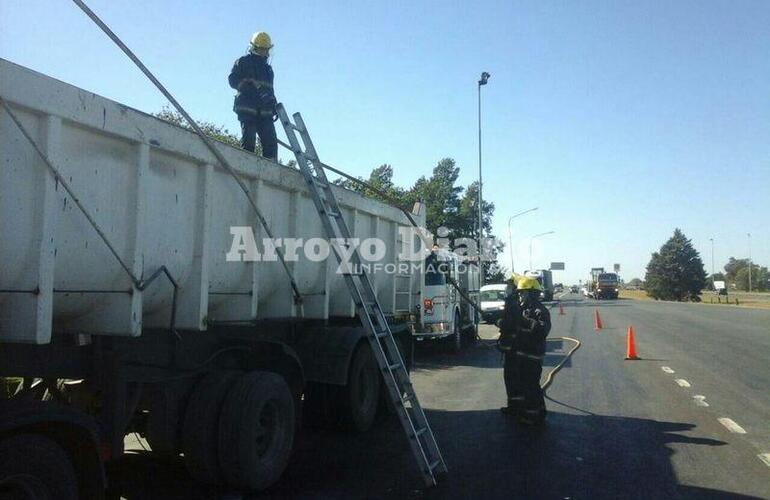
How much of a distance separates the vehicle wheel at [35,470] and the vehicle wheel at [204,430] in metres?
1.33

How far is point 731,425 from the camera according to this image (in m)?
7.93

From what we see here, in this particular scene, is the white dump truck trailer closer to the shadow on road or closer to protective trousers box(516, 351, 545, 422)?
the shadow on road

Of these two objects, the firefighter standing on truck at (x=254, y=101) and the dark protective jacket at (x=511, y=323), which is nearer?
the firefighter standing on truck at (x=254, y=101)

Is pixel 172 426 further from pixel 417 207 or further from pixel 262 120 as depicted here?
pixel 417 207

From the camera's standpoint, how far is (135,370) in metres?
4.48

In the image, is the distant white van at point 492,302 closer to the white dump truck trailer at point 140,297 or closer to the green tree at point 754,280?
the white dump truck trailer at point 140,297

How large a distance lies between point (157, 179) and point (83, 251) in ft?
2.56

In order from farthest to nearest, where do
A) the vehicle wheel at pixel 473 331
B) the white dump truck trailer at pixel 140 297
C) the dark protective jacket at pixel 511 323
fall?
the vehicle wheel at pixel 473 331, the dark protective jacket at pixel 511 323, the white dump truck trailer at pixel 140 297

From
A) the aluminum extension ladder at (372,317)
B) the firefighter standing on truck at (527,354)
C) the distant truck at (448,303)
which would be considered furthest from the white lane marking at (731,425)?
the distant truck at (448,303)

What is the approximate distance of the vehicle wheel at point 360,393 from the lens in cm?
739

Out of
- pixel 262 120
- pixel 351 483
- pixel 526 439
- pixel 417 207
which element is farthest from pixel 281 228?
pixel 417 207

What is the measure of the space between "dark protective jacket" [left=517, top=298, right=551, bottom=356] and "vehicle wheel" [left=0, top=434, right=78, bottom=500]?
5.81 meters

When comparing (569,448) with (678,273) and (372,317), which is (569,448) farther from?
(678,273)

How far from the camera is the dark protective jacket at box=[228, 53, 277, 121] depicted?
23.4 feet
